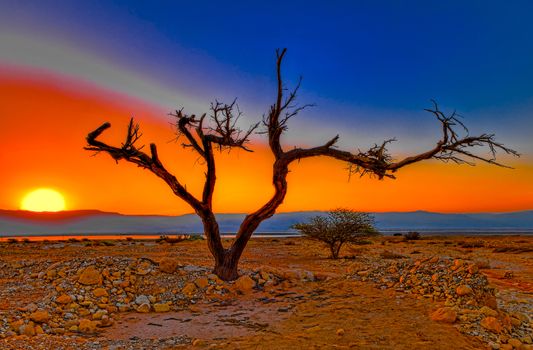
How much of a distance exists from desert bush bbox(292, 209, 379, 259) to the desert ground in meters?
7.61

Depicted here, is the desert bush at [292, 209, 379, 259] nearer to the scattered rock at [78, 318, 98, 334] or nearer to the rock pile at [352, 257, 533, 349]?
the rock pile at [352, 257, 533, 349]

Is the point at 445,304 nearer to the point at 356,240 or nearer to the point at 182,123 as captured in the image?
the point at 182,123

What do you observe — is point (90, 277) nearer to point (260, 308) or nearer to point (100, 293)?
point (100, 293)

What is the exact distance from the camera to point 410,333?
622cm

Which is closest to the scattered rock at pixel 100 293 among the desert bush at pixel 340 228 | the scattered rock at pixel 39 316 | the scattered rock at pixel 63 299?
the scattered rock at pixel 63 299

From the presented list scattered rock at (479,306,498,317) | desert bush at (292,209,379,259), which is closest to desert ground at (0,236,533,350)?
scattered rock at (479,306,498,317)

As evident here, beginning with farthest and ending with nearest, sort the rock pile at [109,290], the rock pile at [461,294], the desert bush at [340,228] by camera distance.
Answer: the desert bush at [340,228]
the rock pile at [109,290]
the rock pile at [461,294]

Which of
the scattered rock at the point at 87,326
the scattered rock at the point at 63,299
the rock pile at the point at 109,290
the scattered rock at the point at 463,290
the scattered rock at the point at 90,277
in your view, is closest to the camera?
the scattered rock at the point at 87,326

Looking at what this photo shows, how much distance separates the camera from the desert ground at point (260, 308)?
6102mm

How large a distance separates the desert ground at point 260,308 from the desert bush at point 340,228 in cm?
761

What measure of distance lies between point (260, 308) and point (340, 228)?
11519 millimetres

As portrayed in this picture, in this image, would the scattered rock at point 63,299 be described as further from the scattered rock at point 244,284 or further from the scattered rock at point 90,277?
the scattered rock at point 244,284

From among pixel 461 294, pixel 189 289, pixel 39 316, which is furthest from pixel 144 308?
pixel 461 294

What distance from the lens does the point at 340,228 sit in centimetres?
1941
